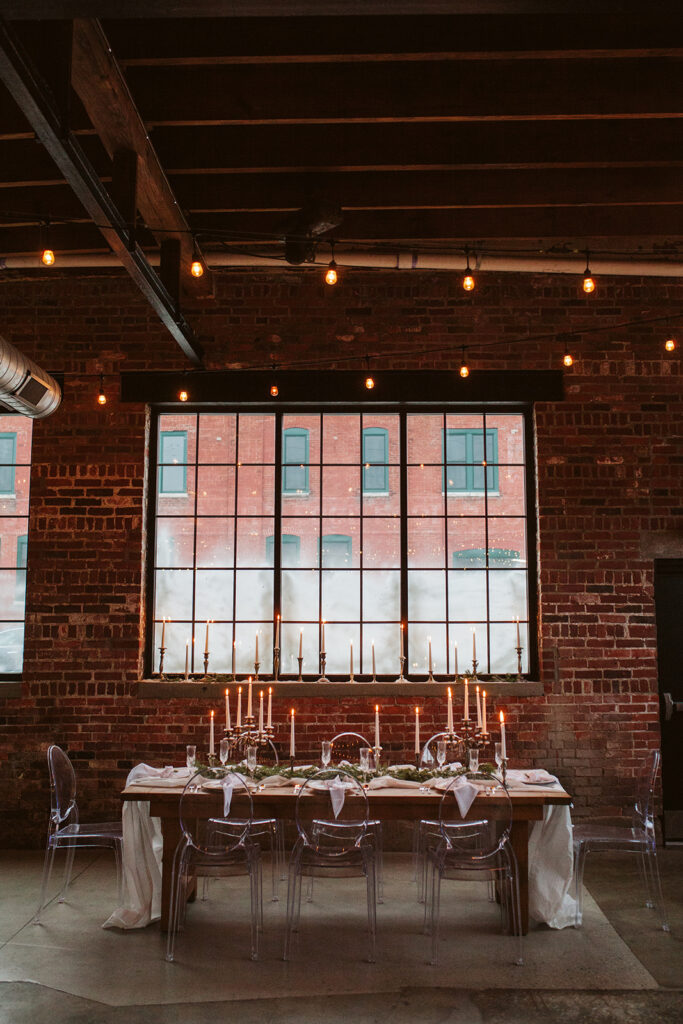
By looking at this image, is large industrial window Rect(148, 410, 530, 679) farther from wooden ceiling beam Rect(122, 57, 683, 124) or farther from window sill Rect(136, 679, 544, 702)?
wooden ceiling beam Rect(122, 57, 683, 124)

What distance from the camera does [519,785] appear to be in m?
5.35

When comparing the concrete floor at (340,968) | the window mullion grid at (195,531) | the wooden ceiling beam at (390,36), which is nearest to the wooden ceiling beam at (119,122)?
the wooden ceiling beam at (390,36)

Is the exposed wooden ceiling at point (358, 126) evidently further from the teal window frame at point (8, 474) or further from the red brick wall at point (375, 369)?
the teal window frame at point (8, 474)

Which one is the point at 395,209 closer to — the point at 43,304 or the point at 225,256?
the point at 225,256

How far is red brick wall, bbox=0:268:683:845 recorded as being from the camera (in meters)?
7.00

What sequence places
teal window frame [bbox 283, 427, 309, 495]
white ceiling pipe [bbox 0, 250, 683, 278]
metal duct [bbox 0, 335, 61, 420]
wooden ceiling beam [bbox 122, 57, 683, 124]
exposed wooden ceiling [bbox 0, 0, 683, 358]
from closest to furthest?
exposed wooden ceiling [bbox 0, 0, 683, 358], wooden ceiling beam [bbox 122, 57, 683, 124], metal duct [bbox 0, 335, 61, 420], white ceiling pipe [bbox 0, 250, 683, 278], teal window frame [bbox 283, 427, 309, 495]

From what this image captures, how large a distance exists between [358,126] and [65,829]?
4684 millimetres

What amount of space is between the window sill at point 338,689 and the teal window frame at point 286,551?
1005mm

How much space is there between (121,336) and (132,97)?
285cm

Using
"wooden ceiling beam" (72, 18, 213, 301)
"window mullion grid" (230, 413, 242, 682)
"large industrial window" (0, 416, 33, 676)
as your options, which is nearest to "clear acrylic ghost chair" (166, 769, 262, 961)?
"window mullion grid" (230, 413, 242, 682)

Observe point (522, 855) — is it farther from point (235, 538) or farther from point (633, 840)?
point (235, 538)

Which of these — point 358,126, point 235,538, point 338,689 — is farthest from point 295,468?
point 358,126

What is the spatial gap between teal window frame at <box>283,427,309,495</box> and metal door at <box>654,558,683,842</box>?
9.91 feet

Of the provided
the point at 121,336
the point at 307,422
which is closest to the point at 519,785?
the point at 307,422
